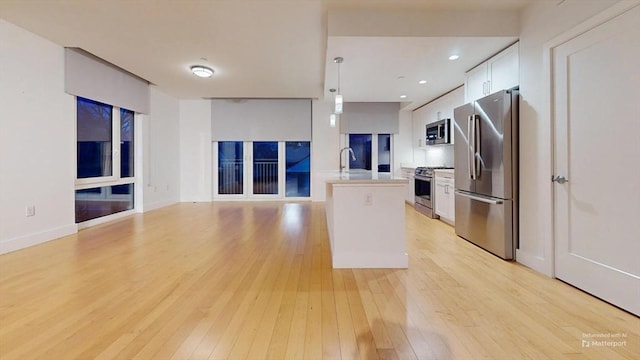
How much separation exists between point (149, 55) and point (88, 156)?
1.94 m

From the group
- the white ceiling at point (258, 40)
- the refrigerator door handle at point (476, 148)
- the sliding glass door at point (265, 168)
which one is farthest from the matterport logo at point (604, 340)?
the sliding glass door at point (265, 168)

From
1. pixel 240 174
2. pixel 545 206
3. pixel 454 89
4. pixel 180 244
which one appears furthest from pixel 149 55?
pixel 545 206

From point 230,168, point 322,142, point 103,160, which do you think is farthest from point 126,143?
point 322,142

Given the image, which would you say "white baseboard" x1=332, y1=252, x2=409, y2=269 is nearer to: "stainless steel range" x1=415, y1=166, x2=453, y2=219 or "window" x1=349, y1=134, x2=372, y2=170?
"stainless steel range" x1=415, y1=166, x2=453, y2=219

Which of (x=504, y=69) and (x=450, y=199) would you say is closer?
(x=504, y=69)

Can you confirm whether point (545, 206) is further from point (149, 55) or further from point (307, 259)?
point (149, 55)

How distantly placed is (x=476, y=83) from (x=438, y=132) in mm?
1850

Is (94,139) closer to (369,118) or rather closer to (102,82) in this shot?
(102,82)

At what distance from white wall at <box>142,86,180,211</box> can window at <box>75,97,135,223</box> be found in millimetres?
317

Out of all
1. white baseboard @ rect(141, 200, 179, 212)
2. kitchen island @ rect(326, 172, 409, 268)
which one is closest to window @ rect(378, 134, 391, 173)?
kitchen island @ rect(326, 172, 409, 268)

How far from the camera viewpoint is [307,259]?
3.08 metres

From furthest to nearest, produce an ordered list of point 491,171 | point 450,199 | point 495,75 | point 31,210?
point 450,199 < point 31,210 < point 495,75 < point 491,171

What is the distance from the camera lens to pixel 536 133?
8.93 ft

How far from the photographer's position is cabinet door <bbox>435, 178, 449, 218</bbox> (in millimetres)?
4781
